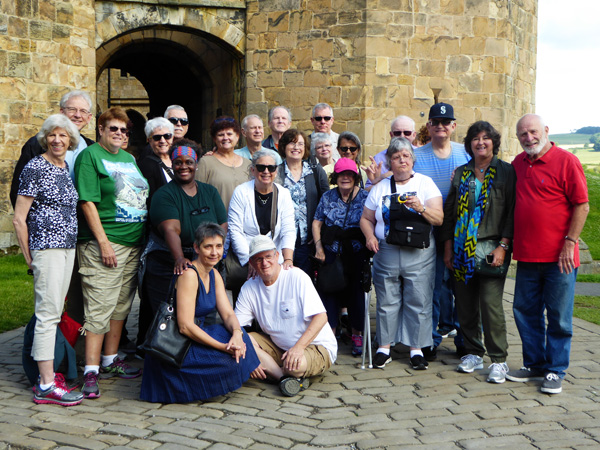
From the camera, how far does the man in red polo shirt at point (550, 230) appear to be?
5.04 meters

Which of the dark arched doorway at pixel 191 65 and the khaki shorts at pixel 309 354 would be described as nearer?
the khaki shorts at pixel 309 354

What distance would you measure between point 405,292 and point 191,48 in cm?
927

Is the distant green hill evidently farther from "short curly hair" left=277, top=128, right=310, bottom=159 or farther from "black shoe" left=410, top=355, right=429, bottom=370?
"black shoe" left=410, top=355, right=429, bottom=370

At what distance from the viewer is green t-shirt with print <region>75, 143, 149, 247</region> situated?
512 cm

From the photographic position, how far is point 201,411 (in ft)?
15.4

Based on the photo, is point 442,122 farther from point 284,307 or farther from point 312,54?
point 312,54

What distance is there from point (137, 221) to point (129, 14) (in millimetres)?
7938

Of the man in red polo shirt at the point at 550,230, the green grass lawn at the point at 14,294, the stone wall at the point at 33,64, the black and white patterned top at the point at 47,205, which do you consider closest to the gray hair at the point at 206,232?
the black and white patterned top at the point at 47,205

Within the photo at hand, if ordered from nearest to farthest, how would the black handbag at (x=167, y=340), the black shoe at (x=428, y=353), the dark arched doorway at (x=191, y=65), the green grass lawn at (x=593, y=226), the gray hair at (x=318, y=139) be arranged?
the black handbag at (x=167, y=340)
the black shoe at (x=428, y=353)
the gray hair at (x=318, y=139)
the dark arched doorway at (x=191, y=65)
the green grass lawn at (x=593, y=226)

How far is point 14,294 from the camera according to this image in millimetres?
8773

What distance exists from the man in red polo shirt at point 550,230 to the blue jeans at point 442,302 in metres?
0.98

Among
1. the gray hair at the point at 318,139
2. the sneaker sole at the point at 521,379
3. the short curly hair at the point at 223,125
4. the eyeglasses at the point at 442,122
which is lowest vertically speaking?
the sneaker sole at the point at 521,379

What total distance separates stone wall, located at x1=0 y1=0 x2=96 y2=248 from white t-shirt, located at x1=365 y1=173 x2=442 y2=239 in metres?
7.75

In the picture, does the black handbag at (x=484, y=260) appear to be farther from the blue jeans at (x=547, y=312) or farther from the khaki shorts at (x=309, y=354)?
the khaki shorts at (x=309, y=354)
